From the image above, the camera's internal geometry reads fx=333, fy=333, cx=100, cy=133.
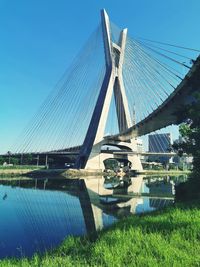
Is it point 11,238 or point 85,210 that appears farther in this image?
point 85,210

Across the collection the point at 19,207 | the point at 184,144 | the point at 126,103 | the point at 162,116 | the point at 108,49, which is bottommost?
the point at 19,207

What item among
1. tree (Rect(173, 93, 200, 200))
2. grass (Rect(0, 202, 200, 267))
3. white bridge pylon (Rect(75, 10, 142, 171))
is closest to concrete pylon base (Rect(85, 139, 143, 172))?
white bridge pylon (Rect(75, 10, 142, 171))

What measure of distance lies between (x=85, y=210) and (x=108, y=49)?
39.3m

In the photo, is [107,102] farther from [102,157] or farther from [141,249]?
[141,249]

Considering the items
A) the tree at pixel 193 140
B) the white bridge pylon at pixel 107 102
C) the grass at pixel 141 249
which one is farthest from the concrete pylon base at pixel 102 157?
the grass at pixel 141 249

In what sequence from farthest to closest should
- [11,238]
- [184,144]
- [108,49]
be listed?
[108,49], [184,144], [11,238]

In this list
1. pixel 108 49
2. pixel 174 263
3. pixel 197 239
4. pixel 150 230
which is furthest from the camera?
pixel 108 49

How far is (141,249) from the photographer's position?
734cm

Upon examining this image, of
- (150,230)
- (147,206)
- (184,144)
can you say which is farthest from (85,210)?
(150,230)

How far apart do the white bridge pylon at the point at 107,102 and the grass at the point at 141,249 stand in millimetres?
45676

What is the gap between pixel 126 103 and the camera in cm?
5875

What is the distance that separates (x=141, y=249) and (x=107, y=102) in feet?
158

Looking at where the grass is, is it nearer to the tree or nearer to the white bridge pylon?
the tree

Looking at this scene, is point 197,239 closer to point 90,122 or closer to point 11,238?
point 11,238
